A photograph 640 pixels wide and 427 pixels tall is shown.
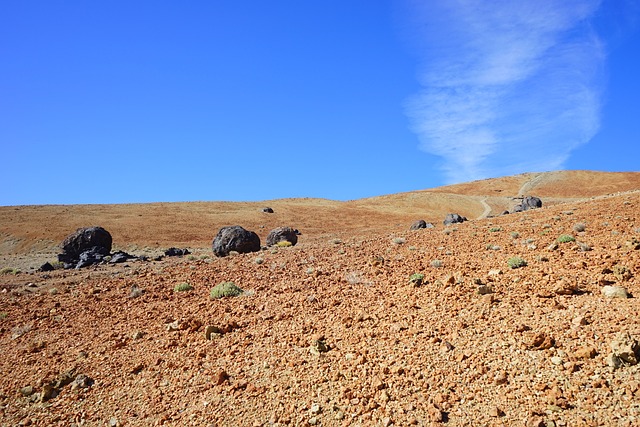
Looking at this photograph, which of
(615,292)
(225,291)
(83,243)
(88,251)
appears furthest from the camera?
(83,243)

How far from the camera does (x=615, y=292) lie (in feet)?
24.9

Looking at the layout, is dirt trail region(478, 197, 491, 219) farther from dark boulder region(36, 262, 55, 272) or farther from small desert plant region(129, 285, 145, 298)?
small desert plant region(129, 285, 145, 298)

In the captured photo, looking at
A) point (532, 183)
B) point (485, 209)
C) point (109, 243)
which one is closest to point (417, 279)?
point (109, 243)

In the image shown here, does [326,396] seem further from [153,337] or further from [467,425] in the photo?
[153,337]

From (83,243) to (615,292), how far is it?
33141 mm

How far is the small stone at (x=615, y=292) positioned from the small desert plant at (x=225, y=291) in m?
8.39

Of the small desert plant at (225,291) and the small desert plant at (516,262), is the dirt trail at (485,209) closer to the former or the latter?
the small desert plant at (516,262)

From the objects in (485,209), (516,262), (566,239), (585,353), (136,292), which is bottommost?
(136,292)

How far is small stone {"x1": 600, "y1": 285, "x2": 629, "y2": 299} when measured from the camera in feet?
24.6

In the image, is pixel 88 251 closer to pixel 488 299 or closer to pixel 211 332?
pixel 211 332

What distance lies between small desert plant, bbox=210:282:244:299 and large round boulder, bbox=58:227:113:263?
22.4 metres

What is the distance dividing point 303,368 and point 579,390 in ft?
13.0

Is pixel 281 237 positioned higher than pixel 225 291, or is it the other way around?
pixel 281 237

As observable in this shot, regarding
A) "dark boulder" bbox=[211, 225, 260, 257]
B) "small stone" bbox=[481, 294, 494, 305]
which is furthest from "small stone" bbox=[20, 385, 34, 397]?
"dark boulder" bbox=[211, 225, 260, 257]
